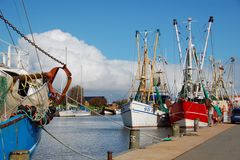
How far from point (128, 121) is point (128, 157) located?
1172 inches

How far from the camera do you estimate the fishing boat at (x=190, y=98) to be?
138ft

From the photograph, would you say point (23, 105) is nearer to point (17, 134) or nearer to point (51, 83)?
point (17, 134)

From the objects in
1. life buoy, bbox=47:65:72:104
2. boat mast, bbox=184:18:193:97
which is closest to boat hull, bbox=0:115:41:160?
life buoy, bbox=47:65:72:104

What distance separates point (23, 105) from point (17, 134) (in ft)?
4.51

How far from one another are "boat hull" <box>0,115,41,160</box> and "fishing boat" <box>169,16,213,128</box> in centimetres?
2668

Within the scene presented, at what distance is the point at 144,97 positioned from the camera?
52.2 meters

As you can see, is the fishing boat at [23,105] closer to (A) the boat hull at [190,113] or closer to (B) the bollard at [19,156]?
(B) the bollard at [19,156]

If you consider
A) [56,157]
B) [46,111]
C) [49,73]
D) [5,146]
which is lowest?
[56,157]

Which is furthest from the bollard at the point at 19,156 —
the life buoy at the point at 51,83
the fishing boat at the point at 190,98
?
the fishing boat at the point at 190,98

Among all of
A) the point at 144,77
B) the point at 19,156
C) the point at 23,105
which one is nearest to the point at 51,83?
the point at 23,105

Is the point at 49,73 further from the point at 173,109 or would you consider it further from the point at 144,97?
the point at 144,97

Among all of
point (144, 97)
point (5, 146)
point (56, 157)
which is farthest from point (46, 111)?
point (144, 97)

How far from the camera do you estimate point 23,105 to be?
51.6ft

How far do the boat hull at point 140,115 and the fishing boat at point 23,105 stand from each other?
26.4 m
